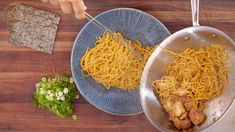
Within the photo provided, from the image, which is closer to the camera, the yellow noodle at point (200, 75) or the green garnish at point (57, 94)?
the yellow noodle at point (200, 75)

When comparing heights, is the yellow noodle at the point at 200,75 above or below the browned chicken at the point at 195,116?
above

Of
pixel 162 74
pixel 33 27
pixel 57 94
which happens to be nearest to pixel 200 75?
pixel 162 74

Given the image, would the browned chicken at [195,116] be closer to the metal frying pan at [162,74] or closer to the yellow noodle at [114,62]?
the metal frying pan at [162,74]

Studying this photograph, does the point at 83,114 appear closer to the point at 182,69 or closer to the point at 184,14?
the point at 182,69

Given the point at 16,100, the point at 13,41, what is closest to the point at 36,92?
the point at 16,100

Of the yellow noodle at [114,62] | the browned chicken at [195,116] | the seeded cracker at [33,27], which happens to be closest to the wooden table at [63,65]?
the seeded cracker at [33,27]

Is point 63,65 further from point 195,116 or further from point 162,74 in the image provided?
point 195,116
